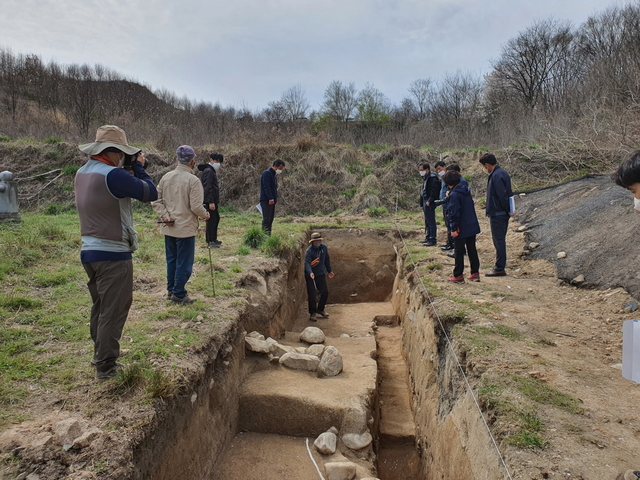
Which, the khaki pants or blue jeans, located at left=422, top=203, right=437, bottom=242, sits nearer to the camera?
the khaki pants

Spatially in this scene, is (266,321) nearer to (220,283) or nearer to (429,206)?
(220,283)

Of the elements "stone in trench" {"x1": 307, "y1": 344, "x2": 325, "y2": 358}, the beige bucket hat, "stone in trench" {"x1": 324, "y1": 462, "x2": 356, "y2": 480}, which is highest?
the beige bucket hat

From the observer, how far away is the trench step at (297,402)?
15.9 ft

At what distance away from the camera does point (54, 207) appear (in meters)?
15.1

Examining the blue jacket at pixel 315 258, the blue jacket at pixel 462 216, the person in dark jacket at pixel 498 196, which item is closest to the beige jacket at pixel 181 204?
the blue jacket at pixel 462 216

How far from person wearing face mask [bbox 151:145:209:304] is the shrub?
3.98 m

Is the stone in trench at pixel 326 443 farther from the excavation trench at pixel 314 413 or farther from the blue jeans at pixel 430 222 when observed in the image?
the blue jeans at pixel 430 222

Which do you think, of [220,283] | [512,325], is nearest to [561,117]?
[512,325]

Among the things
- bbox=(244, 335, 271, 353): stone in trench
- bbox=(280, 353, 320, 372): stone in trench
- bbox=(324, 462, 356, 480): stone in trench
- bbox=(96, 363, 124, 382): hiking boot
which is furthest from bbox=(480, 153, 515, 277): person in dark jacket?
bbox=(96, 363, 124, 382): hiking boot

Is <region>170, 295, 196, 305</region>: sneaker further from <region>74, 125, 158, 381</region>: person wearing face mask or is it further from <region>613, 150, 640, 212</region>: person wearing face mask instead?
<region>613, 150, 640, 212</region>: person wearing face mask

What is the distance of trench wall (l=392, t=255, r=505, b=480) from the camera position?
352cm

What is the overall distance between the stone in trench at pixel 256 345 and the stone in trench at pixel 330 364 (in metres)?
0.77

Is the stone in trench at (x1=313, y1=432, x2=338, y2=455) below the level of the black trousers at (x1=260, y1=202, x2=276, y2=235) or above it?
below

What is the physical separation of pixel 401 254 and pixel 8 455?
9.11 metres
